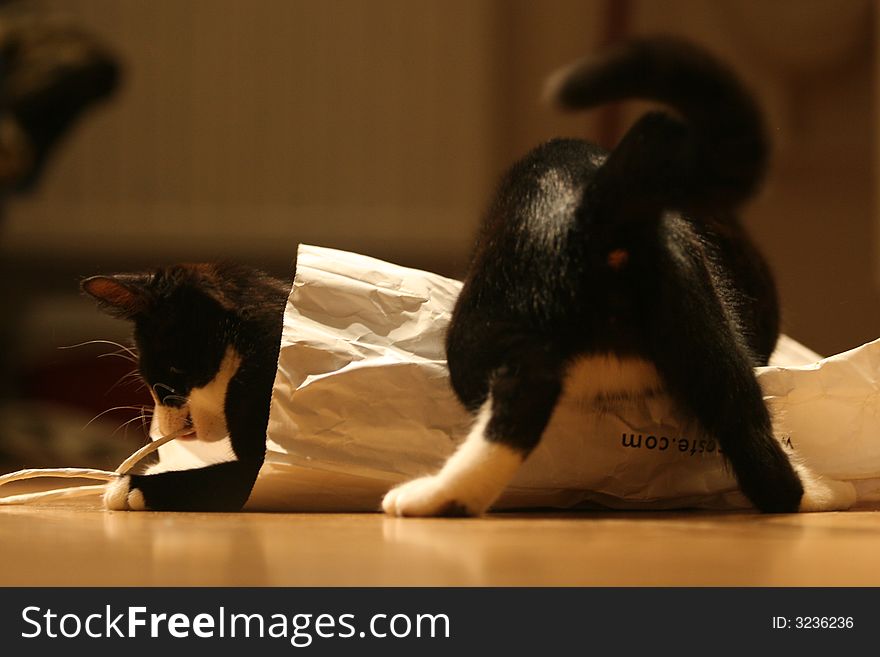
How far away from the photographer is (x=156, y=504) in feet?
3.61

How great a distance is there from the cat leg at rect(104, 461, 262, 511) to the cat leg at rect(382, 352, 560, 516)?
0.72ft

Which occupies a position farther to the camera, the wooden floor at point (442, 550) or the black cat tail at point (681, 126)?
the black cat tail at point (681, 126)

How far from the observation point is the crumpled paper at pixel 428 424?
106 cm

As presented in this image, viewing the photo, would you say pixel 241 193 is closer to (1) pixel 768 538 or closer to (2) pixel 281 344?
(2) pixel 281 344

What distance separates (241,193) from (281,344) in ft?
6.04

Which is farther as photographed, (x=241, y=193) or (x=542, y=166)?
(x=241, y=193)

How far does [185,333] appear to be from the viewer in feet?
3.81

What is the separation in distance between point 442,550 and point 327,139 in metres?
2.21

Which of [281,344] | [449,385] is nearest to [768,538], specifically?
[449,385]

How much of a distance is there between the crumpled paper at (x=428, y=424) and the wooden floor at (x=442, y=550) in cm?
5

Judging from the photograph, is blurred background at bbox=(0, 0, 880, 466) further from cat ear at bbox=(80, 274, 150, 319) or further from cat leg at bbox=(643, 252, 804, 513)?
cat leg at bbox=(643, 252, 804, 513)

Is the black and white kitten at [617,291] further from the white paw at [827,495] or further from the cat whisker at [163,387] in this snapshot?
the cat whisker at [163,387]

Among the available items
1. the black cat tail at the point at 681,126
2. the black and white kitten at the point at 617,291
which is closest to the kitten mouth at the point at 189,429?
the black and white kitten at the point at 617,291

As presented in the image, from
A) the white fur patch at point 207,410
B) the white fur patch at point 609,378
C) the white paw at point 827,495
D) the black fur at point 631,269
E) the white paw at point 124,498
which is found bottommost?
the white paw at point 124,498
